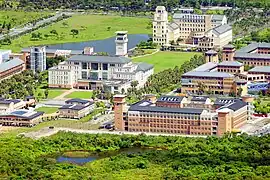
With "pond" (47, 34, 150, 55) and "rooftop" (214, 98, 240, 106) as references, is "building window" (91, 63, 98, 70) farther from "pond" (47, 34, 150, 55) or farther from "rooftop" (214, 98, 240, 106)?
"rooftop" (214, 98, 240, 106)

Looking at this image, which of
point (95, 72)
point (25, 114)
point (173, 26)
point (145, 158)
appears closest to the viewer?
point (145, 158)

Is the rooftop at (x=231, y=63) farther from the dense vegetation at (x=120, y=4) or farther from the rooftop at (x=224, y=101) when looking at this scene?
the dense vegetation at (x=120, y=4)

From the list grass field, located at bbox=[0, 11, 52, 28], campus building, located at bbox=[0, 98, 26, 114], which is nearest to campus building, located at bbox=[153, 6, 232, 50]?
grass field, located at bbox=[0, 11, 52, 28]

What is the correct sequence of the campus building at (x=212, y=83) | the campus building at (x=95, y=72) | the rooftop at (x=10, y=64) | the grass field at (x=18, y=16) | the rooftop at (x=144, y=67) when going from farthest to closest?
the grass field at (x=18, y=16), the rooftop at (x=10, y=64), the rooftop at (x=144, y=67), the campus building at (x=95, y=72), the campus building at (x=212, y=83)

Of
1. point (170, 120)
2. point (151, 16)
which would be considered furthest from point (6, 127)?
point (151, 16)

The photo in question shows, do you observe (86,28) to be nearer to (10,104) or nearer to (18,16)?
(18,16)

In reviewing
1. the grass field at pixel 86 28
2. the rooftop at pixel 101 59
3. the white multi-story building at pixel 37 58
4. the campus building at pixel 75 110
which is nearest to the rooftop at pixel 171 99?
the campus building at pixel 75 110

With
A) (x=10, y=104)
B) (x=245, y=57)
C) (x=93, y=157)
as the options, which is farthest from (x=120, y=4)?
(x=93, y=157)
